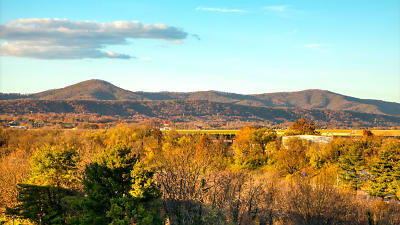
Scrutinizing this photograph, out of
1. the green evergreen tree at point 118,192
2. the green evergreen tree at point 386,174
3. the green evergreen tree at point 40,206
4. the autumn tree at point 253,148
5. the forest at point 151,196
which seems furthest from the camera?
the autumn tree at point 253,148

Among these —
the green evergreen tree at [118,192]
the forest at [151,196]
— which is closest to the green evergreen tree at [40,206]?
the forest at [151,196]

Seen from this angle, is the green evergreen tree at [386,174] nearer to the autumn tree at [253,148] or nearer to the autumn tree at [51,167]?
the autumn tree at [253,148]

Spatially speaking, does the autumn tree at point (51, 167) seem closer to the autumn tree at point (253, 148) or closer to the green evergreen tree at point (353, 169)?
the green evergreen tree at point (353, 169)

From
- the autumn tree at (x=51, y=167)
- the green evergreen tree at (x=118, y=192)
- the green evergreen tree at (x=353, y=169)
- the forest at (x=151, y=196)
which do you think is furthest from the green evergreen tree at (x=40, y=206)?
the green evergreen tree at (x=353, y=169)

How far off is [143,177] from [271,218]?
13.3 meters

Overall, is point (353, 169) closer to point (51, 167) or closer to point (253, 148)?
point (253, 148)

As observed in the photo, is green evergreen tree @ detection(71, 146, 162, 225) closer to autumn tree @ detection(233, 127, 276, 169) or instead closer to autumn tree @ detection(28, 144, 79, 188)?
autumn tree @ detection(28, 144, 79, 188)

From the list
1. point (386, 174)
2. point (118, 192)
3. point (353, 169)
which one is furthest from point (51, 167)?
point (386, 174)

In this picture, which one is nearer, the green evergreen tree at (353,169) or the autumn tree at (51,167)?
the autumn tree at (51,167)

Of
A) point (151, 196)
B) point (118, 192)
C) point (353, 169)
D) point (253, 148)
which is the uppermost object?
point (151, 196)

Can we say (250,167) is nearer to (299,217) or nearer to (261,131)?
(261,131)

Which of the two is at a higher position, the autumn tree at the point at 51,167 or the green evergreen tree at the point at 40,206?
the autumn tree at the point at 51,167

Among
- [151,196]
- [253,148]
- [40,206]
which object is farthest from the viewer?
[253,148]

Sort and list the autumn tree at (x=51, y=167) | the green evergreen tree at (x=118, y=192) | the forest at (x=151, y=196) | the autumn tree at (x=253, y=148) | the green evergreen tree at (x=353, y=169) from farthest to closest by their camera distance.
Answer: the autumn tree at (x=253, y=148), the green evergreen tree at (x=353, y=169), the autumn tree at (x=51, y=167), the forest at (x=151, y=196), the green evergreen tree at (x=118, y=192)
